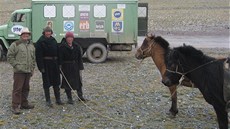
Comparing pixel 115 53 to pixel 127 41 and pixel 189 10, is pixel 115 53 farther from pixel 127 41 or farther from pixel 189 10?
pixel 189 10

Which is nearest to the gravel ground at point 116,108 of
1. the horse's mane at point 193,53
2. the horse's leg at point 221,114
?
the horse's leg at point 221,114

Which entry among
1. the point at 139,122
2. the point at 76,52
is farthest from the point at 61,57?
the point at 139,122

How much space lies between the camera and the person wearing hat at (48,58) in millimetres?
9156

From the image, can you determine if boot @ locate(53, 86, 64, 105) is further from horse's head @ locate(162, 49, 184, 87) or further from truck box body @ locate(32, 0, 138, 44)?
truck box body @ locate(32, 0, 138, 44)

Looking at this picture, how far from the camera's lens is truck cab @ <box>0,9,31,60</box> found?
56.1ft

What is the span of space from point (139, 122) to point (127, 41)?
348 inches

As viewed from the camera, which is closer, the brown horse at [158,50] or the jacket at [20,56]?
the jacket at [20,56]

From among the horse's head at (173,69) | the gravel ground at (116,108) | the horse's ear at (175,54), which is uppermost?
the horse's ear at (175,54)


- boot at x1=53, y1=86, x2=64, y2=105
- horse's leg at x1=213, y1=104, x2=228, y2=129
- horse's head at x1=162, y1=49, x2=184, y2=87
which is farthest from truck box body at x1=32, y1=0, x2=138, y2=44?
horse's leg at x1=213, y1=104, x2=228, y2=129

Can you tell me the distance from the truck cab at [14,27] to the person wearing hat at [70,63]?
25.9ft

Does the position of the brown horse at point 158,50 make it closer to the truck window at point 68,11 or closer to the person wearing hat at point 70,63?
the person wearing hat at point 70,63

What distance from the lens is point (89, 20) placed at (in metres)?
16.9

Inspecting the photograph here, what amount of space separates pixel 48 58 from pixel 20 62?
0.72 m

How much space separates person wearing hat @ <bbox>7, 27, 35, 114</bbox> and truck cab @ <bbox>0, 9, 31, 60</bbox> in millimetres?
8285
